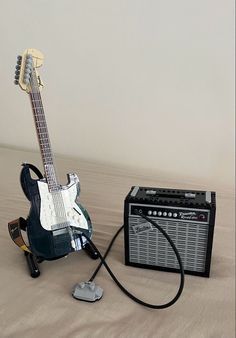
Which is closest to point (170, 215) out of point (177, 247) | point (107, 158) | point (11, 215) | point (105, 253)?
point (177, 247)

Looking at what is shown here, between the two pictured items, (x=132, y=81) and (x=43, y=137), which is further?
(x=132, y=81)

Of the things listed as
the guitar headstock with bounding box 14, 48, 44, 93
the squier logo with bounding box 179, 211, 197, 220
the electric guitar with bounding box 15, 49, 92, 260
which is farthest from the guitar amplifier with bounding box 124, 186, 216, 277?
the guitar headstock with bounding box 14, 48, 44, 93

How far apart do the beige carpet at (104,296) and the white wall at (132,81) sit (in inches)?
6.6

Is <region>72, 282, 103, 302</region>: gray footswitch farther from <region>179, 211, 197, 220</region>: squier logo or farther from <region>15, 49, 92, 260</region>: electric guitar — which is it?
<region>179, 211, 197, 220</region>: squier logo

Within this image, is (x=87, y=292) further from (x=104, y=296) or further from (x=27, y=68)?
(x=27, y=68)

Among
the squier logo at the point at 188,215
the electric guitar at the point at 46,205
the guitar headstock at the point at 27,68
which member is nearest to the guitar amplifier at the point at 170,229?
the squier logo at the point at 188,215

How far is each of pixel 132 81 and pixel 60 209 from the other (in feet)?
1.91

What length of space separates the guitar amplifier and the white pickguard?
0.10 meters

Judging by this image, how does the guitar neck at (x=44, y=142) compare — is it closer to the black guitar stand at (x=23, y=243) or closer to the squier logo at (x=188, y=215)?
the black guitar stand at (x=23, y=243)

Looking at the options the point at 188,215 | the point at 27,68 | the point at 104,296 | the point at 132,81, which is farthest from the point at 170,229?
the point at 132,81

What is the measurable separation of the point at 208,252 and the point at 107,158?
529mm

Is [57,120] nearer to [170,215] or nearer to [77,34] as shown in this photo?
[77,34]

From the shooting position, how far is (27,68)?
61 cm

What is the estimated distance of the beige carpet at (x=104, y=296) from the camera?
21.3 inches
